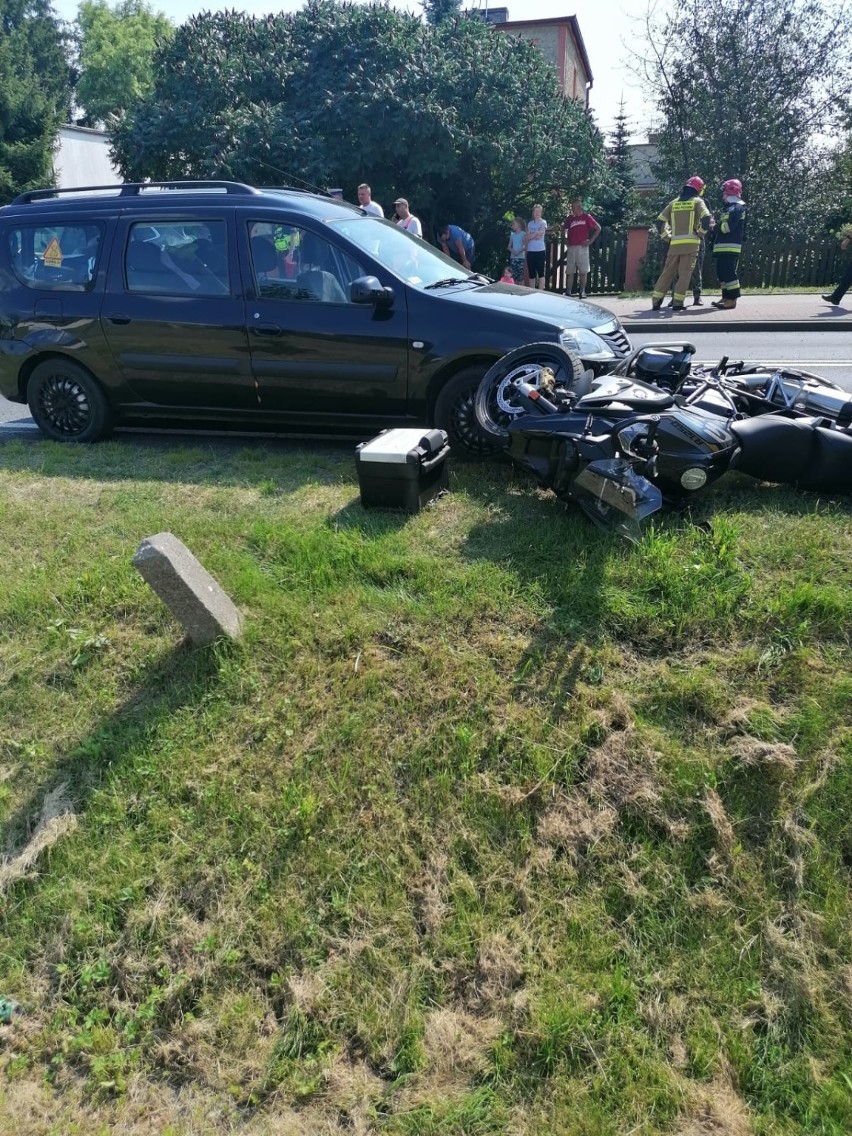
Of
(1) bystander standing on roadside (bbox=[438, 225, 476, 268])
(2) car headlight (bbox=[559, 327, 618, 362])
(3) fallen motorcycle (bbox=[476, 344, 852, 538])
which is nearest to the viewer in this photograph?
(3) fallen motorcycle (bbox=[476, 344, 852, 538])

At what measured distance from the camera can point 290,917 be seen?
324cm

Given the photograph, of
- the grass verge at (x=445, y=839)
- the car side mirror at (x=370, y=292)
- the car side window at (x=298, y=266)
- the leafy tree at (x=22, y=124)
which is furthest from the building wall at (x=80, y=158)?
Result: the grass verge at (x=445, y=839)

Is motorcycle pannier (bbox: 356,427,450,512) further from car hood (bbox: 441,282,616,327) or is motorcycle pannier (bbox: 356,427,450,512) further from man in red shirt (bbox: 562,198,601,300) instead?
man in red shirt (bbox: 562,198,601,300)

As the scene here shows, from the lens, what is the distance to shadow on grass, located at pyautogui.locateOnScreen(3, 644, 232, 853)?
3.72 metres

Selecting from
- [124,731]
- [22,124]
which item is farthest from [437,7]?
[124,731]

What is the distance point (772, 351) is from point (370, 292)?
22.5ft

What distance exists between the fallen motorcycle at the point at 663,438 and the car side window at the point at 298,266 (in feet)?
5.75

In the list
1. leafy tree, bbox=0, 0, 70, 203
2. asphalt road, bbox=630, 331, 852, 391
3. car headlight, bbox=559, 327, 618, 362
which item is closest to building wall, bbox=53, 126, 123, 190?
leafy tree, bbox=0, 0, 70, 203

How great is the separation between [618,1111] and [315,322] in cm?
507

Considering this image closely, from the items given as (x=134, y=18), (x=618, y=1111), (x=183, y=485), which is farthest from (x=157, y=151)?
(x=134, y=18)

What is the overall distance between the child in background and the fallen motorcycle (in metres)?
12.8

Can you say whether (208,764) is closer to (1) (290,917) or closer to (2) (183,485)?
(1) (290,917)

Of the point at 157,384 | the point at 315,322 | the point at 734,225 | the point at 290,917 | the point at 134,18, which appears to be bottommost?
the point at 290,917

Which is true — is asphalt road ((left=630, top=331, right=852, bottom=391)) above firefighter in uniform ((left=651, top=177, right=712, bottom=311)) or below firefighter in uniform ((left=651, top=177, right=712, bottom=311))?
below
